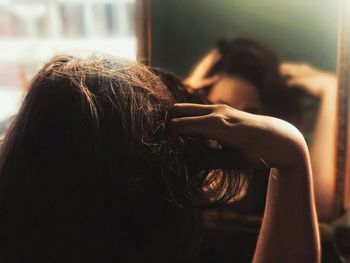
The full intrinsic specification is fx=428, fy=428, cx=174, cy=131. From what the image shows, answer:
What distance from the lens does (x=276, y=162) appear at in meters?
0.46

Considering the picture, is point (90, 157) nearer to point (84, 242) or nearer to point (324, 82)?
point (84, 242)

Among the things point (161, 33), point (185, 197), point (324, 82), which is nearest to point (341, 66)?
point (324, 82)

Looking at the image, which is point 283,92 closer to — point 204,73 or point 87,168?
point 204,73

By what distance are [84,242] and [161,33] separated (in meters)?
0.58

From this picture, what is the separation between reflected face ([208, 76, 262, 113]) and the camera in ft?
2.92

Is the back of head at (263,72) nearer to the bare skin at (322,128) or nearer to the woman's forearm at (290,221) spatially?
the bare skin at (322,128)

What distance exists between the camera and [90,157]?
444mm

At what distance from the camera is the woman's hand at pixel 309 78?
0.85m

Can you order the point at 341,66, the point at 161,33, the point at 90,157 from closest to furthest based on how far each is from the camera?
Result: the point at 90,157, the point at 341,66, the point at 161,33

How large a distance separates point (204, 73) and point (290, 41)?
0.62 feet

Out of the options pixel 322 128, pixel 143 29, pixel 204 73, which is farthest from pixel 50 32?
pixel 322 128

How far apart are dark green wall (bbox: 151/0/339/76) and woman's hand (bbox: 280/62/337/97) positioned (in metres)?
0.01

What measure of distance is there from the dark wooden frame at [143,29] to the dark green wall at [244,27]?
1cm

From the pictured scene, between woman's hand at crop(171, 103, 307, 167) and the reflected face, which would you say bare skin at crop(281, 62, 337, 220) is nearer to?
the reflected face
